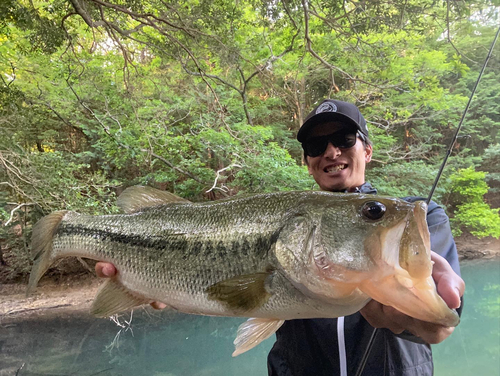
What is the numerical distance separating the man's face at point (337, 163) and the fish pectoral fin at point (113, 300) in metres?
1.29

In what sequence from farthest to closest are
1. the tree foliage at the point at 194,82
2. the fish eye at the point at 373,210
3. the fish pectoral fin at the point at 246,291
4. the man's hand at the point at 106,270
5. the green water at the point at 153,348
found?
the green water at the point at 153,348 → the tree foliage at the point at 194,82 → the man's hand at the point at 106,270 → the fish pectoral fin at the point at 246,291 → the fish eye at the point at 373,210

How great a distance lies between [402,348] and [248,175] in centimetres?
574

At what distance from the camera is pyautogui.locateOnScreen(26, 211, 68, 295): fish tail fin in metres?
1.66

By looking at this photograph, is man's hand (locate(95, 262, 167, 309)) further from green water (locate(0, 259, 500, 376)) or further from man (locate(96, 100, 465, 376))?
green water (locate(0, 259, 500, 376))

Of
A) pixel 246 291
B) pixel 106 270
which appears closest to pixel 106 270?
pixel 106 270

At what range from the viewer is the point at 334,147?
6.06ft

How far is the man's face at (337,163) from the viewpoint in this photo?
185 cm

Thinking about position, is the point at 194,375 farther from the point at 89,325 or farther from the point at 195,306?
the point at 195,306

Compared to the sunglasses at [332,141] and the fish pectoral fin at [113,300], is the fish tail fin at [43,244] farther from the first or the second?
the sunglasses at [332,141]

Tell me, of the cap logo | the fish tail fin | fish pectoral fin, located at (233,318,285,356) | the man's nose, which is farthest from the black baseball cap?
the fish tail fin

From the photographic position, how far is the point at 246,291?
112cm

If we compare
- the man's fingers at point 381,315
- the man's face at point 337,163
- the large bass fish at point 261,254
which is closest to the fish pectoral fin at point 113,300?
the large bass fish at point 261,254

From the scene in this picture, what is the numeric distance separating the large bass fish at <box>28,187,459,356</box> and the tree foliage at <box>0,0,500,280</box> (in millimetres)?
2927

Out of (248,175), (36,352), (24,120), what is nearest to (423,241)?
(248,175)
